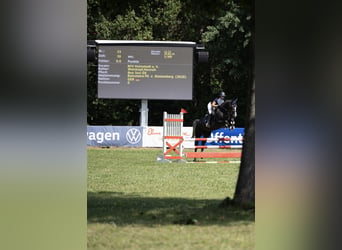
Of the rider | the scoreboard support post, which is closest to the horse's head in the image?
the rider

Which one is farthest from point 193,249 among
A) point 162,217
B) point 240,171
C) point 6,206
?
point 6,206

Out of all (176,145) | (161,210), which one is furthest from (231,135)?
(161,210)

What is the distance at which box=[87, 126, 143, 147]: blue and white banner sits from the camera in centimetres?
368

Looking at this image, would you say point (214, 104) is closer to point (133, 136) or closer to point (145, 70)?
point (145, 70)

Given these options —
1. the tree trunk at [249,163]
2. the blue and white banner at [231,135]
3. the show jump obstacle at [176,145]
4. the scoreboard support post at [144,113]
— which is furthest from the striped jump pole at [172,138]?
the tree trunk at [249,163]

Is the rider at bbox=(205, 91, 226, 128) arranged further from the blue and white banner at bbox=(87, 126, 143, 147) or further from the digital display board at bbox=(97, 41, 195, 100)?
the blue and white banner at bbox=(87, 126, 143, 147)

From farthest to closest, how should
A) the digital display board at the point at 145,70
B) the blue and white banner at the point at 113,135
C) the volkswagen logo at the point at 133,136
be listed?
the volkswagen logo at the point at 133,136, the blue and white banner at the point at 113,135, the digital display board at the point at 145,70

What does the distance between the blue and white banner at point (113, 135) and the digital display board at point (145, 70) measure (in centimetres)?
22

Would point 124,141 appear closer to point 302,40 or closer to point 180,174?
point 180,174

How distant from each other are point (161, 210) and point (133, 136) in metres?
0.49

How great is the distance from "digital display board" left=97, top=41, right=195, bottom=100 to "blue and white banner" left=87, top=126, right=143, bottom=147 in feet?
0.72

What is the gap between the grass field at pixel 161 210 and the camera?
3596mm

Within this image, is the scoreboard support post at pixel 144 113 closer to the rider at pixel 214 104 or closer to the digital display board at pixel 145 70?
the digital display board at pixel 145 70

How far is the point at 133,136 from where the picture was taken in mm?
3932
